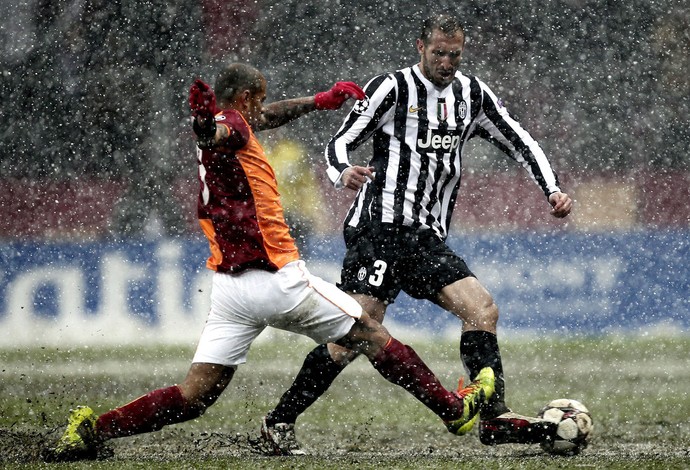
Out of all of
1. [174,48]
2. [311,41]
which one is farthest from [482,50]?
[174,48]

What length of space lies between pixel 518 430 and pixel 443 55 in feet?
4.82

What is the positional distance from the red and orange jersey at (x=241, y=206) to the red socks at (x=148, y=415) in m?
0.50

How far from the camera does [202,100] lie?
381cm

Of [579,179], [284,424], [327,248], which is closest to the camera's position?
[284,424]

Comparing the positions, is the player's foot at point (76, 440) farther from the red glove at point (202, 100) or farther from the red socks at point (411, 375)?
the red glove at point (202, 100)

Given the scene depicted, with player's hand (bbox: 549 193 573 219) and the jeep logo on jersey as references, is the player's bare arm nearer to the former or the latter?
the jeep logo on jersey

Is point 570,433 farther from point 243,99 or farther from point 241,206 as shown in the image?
point 243,99

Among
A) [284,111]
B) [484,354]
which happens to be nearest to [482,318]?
[484,354]

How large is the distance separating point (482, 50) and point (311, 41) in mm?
1982

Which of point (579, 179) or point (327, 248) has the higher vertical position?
point (579, 179)

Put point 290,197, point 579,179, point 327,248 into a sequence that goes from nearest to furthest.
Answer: point 327,248
point 290,197
point 579,179

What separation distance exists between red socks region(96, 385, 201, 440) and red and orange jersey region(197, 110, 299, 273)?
50 cm

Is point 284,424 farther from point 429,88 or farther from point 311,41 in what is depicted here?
point 311,41

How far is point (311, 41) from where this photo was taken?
13.8 meters
